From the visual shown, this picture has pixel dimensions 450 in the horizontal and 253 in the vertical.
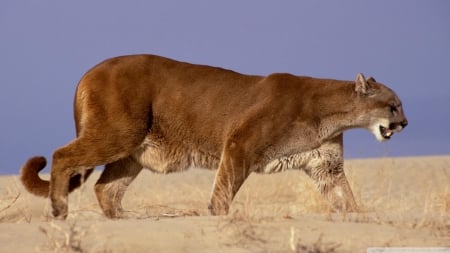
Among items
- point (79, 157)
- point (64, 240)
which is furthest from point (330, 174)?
point (64, 240)

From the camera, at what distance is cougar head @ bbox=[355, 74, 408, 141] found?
9625 mm

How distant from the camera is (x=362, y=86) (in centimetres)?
960

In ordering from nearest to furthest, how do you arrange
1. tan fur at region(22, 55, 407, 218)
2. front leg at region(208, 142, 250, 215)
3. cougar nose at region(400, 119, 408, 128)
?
front leg at region(208, 142, 250, 215) < tan fur at region(22, 55, 407, 218) < cougar nose at region(400, 119, 408, 128)

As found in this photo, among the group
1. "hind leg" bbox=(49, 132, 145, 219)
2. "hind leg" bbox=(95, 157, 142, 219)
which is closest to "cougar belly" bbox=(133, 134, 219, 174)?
"hind leg" bbox=(49, 132, 145, 219)

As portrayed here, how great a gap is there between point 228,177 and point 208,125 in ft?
2.56

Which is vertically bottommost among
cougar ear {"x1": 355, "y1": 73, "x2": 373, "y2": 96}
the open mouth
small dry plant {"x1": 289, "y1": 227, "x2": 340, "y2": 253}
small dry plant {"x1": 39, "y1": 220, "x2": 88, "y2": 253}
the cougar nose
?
small dry plant {"x1": 39, "y1": 220, "x2": 88, "y2": 253}

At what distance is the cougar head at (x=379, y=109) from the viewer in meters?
9.62

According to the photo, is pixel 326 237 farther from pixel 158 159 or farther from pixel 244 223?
pixel 158 159

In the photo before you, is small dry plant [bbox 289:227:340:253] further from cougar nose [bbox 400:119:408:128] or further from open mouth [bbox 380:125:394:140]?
cougar nose [bbox 400:119:408:128]

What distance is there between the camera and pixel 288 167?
9.23 meters

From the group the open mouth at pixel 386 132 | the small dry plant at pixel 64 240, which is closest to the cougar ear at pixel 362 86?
the open mouth at pixel 386 132

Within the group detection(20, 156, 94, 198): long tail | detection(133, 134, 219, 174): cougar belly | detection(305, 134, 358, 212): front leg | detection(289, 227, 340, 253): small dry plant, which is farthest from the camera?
detection(305, 134, 358, 212): front leg

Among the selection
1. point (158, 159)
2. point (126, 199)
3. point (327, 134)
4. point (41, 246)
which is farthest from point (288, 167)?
point (126, 199)

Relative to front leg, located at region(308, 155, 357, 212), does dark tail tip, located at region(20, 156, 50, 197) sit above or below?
below
